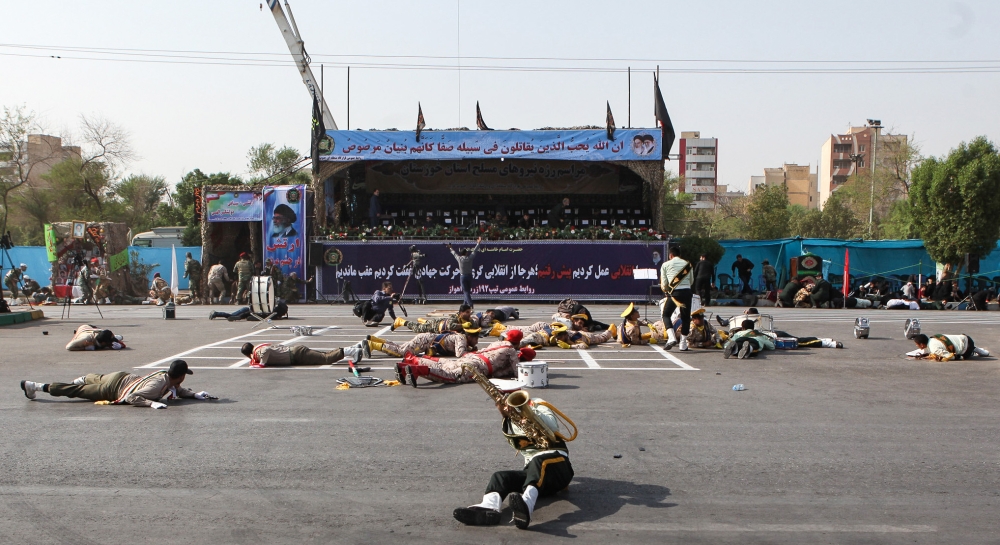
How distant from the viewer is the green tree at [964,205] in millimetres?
27844

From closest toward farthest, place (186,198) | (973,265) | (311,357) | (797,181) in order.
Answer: (311,357) → (973,265) → (186,198) → (797,181)

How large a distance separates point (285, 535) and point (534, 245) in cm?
2397

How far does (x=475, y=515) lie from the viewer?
5.20 meters

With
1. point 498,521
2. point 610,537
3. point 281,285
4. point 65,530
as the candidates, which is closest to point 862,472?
point 610,537

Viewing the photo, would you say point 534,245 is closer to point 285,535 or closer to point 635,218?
point 635,218

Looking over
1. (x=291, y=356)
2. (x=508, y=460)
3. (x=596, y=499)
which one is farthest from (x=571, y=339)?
(x=596, y=499)

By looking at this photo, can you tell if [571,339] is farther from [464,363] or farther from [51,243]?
[51,243]

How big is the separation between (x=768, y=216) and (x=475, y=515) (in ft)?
145

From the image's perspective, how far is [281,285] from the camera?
28.6m

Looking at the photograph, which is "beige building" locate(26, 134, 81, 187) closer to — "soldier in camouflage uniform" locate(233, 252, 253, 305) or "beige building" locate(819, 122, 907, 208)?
"soldier in camouflage uniform" locate(233, 252, 253, 305)

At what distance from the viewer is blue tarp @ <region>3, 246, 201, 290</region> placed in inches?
1330

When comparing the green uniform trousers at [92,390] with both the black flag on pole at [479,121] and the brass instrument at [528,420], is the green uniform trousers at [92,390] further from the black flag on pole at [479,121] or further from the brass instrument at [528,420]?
the black flag on pole at [479,121]

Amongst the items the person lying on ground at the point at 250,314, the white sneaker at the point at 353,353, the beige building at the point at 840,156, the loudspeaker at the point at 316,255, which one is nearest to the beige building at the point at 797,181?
the beige building at the point at 840,156

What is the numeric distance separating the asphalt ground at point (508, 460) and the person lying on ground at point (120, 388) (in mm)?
193
